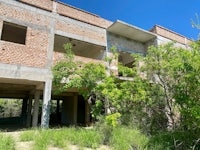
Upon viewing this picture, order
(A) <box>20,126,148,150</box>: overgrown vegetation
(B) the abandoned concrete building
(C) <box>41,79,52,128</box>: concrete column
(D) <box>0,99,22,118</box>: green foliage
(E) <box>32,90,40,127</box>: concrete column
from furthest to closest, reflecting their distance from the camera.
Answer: (D) <box>0,99,22,118</box>: green foliage < (E) <box>32,90,40,127</box>: concrete column < (C) <box>41,79,52,128</box>: concrete column < (B) the abandoned concrete building < (A) <box>20,126,148,150</box>: overgrown vegetation

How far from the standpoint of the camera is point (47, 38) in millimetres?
10641

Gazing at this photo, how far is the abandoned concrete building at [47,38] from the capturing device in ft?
31.2

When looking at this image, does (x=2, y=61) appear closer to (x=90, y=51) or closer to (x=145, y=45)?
(x=90, y=51)

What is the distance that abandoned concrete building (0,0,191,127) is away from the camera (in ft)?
31.2

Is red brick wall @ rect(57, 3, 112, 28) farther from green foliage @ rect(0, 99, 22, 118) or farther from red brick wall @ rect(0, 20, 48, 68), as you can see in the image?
green foliage @ rect(0, 99, 22, 118)

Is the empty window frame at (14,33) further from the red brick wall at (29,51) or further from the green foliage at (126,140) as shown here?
the green foliage at (126,140)

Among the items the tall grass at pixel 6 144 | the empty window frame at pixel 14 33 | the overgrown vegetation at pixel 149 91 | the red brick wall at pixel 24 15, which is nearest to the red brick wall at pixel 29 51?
the red brick wall at pixel 24 15

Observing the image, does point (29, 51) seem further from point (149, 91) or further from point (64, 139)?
point (149, 91)

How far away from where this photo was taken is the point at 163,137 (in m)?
8.33

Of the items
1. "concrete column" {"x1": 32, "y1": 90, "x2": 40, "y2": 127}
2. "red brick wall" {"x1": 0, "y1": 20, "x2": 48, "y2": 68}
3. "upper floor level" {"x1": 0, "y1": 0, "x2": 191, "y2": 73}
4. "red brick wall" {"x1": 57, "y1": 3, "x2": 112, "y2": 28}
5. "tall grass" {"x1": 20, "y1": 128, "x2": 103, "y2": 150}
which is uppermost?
"red brick wall" {"x1": 57, "y1": 3, "x2": 112, "y2": 28}

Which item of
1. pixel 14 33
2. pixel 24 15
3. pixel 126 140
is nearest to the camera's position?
pixel 126 140

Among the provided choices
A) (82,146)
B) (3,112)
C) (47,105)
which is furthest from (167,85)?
(3,112)

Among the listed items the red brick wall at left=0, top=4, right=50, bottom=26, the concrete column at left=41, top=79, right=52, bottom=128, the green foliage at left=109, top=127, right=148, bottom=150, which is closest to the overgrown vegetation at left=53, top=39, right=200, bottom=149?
the green foliage at left=109, top=127, right=148, bottom=150

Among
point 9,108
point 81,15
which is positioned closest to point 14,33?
point 81,15
